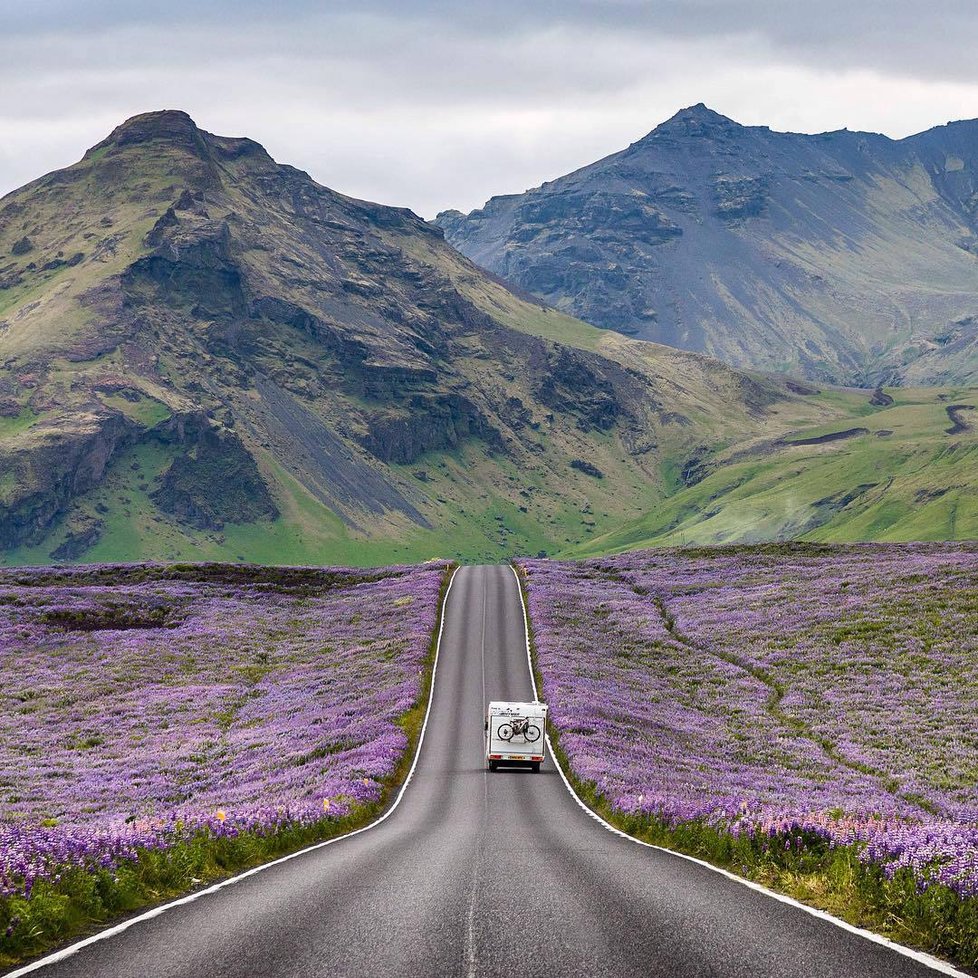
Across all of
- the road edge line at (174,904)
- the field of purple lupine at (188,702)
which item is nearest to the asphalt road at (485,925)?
the road edge line at (174,904)

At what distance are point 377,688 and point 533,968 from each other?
183 ft

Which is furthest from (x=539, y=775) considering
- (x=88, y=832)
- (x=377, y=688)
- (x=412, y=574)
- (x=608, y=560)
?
(x=608, y=560)

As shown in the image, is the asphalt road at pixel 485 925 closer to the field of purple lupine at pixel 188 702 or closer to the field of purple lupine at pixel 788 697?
the field of purple lupine at pixel 788 697

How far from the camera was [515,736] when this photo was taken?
157 ft

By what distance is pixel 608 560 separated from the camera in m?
143

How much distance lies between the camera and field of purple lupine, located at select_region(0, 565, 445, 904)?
28.9 meters

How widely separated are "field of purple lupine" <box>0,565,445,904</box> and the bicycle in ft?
15.9

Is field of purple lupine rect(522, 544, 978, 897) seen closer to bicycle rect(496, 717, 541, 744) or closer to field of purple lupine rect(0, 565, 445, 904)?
bicycle rect(496, 717, 541, 744)

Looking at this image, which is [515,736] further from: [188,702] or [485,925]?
[485,925]

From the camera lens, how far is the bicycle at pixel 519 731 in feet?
157

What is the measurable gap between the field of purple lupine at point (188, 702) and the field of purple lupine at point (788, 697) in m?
10.5

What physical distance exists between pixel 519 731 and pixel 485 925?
35.1 metres

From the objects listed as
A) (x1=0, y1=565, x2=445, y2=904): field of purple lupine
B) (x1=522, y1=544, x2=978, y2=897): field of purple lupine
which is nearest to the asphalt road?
(x1=522, y1=544, x2=978, y2=897): field of purple lupine

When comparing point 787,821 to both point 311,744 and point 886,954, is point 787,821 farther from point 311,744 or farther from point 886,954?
point 311,744
